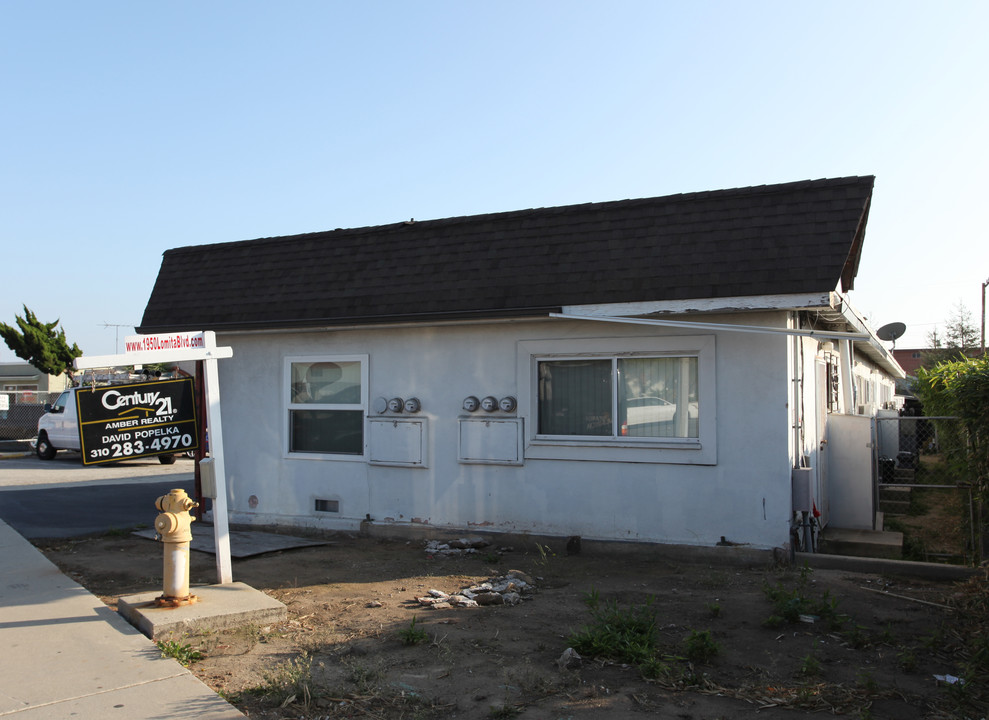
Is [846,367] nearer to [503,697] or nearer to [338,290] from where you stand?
[338,290]

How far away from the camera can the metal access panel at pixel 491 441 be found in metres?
8.75

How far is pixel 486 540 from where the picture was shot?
8.77 m

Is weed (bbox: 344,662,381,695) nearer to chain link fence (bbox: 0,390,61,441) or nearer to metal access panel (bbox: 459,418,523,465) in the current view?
metal access panel (bbox: 459,418,523,465)

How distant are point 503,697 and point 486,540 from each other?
4375 mm

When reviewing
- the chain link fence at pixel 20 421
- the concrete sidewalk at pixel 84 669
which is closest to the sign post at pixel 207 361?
the concrete sidewalk at pixel 84 669

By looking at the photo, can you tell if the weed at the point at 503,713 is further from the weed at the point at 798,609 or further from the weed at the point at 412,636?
the weed at the point at 798,609

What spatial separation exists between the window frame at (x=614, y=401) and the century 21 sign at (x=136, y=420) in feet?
11.8

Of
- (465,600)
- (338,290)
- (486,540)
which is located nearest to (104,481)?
(338,290)

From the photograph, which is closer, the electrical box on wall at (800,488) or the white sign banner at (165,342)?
the white sign banner at (165,342)

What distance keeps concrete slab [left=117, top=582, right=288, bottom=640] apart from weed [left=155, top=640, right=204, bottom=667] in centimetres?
29

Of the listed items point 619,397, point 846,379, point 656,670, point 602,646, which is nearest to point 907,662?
point 656,670

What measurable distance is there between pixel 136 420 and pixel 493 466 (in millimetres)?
3865

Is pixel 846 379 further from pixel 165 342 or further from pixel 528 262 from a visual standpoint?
pixel 165 342

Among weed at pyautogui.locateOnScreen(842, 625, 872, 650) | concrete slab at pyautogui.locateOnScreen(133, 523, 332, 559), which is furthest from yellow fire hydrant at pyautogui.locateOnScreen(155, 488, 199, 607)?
weed at pyautogui.locateOnScreen(842, 625, 872, 650)
